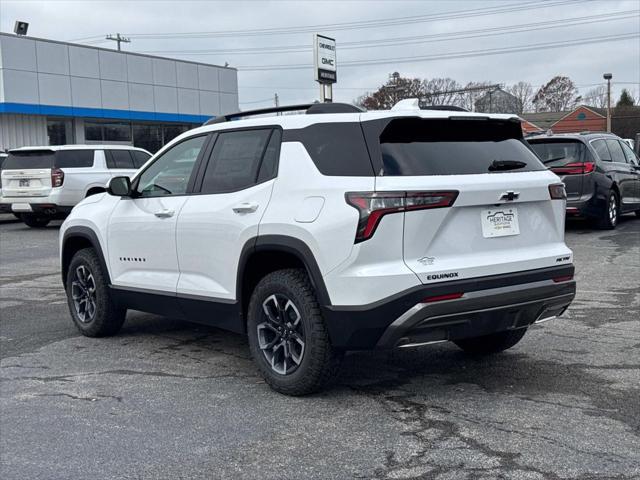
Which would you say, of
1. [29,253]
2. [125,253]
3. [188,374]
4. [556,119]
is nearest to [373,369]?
[188,374]

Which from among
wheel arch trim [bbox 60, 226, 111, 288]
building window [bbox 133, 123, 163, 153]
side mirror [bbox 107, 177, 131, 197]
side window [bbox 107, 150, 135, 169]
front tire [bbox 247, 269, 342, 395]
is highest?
building window [bbox 133, 123, 163, 153]

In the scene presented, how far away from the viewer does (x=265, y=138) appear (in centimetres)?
528

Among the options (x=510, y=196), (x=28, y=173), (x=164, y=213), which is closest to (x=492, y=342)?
(x=510, y=196)

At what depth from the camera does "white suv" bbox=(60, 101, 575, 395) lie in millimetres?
4402

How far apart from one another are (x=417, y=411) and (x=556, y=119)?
276 feet

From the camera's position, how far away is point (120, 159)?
19.1m

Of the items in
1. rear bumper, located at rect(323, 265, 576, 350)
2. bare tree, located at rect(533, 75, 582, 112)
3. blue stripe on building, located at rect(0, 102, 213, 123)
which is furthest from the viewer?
bare tree, located at rect(533, 75, 582, 112)

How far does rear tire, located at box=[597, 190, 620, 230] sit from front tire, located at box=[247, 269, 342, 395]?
10.4m

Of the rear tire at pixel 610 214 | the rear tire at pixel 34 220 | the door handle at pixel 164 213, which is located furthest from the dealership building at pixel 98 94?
the door handle at pixel 164 213

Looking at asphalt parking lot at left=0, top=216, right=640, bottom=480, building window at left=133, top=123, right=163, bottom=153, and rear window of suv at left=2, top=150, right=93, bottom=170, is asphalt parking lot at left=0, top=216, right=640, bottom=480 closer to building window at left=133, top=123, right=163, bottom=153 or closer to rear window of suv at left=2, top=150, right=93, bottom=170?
rear window of suv at left=2, top=150, right=93, bottom=170

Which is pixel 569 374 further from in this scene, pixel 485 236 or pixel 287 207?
pixel 287 207

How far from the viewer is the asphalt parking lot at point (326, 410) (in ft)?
12.7

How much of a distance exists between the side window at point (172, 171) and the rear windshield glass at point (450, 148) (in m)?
1.81

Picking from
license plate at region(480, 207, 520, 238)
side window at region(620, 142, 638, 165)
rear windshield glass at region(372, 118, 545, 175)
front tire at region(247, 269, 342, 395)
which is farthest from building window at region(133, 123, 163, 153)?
license plate at region(480, 207, 520, 238)
